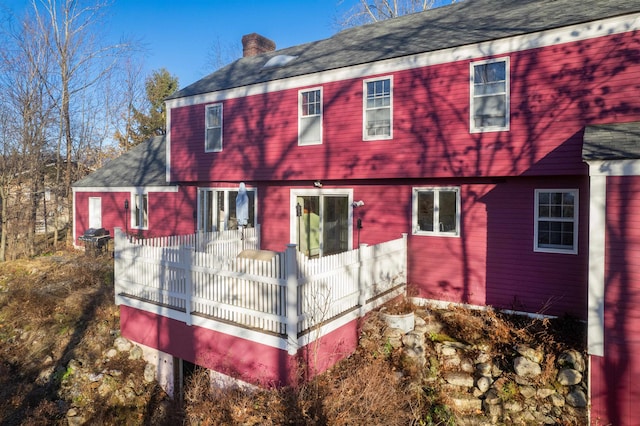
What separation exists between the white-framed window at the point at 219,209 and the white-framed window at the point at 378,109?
4.79 meters

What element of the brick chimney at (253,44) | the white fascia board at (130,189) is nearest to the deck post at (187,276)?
the white fascia board at (130,189)

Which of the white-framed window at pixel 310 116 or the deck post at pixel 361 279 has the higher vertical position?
the white-framed window at pixel 310 116

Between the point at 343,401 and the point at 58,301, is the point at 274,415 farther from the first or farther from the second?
the point at 58,301

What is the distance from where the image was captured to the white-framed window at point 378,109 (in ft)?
31.9

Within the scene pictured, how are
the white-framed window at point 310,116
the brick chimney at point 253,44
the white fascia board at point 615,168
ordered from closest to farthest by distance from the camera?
the white fascia board at point 615,168
the white-framed window at point 310,116
the brick chimney at point 253,44

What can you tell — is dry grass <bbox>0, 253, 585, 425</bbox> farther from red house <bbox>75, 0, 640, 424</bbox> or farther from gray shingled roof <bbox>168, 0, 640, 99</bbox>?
gray shingled roof <bbox>168, 0, 640, 99</bbox>

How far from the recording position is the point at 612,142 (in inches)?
254

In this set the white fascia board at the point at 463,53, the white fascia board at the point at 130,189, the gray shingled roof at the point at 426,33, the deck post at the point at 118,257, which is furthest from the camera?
the white fascia board at the point at 130,189

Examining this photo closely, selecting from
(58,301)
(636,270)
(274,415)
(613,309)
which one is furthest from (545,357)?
(58,301)

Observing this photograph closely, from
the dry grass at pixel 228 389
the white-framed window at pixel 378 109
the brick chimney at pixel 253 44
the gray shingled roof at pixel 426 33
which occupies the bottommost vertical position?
the dry grass at pixel 228 389

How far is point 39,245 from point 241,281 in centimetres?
1779

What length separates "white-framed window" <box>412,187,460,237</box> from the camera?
9.29 m

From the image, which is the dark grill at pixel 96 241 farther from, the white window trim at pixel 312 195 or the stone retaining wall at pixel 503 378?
the stone retaining wall at pixel 503 378

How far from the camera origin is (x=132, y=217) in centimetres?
1748
